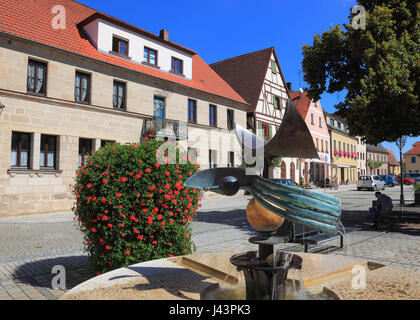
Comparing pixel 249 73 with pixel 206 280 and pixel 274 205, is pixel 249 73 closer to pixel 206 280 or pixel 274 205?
pixel 206 280

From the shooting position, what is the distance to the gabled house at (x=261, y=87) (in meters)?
27.3

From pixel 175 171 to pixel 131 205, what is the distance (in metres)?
0.81

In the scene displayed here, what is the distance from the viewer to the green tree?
29.7 ft

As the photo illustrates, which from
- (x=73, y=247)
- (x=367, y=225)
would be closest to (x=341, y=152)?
(x=367, y=225)

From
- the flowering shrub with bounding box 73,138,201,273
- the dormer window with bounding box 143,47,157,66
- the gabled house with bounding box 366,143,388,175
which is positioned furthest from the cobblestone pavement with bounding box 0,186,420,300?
the gabled house with bounding box 366,143,388,175

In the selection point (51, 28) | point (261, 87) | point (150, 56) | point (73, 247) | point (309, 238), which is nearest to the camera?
point (309, 238)

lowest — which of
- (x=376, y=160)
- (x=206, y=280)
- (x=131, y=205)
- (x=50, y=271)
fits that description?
(x=50, y=271)

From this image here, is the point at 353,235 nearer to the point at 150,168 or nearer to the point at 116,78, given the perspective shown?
the point at 150,168

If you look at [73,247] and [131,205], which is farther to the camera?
[73,247]

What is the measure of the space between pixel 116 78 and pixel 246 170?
16.4 meters

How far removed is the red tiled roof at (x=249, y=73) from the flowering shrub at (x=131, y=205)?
23409 millimetres

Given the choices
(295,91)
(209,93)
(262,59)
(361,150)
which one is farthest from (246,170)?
(361,150)

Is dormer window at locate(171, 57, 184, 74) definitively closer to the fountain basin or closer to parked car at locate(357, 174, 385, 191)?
the fountain basin

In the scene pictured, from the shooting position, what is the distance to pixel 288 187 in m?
2.14
